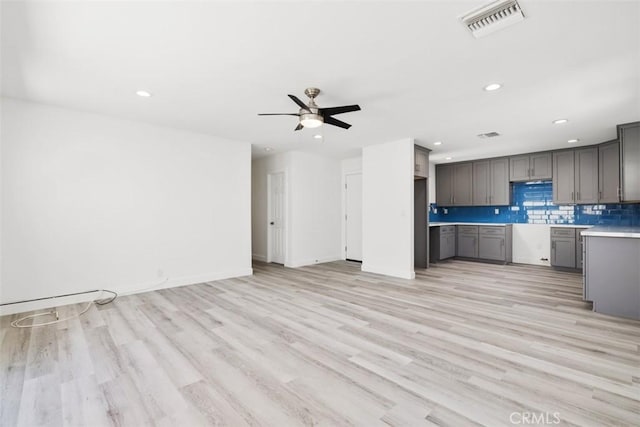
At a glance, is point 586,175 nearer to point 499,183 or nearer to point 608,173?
point 608,173

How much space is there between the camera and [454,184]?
7.50 meters

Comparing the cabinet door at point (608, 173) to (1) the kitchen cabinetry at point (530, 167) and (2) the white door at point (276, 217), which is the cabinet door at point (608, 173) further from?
(2) the white door at point (276, 217)

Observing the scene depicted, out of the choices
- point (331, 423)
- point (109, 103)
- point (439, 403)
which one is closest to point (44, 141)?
point (109, 103)

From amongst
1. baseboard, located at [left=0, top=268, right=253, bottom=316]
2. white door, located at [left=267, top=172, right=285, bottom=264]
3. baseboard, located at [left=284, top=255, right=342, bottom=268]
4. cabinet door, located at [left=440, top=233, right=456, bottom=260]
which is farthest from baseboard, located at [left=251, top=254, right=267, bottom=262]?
cabinet door, located at [left=440, top=233, right=456, bottom=260]

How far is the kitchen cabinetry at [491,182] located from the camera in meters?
6.70

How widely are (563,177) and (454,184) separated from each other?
2175 millimetres

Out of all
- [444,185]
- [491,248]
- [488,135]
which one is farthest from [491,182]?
[488,135]

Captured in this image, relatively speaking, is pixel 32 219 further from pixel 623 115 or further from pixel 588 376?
pixel 623 115

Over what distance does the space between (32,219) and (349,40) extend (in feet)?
13.9

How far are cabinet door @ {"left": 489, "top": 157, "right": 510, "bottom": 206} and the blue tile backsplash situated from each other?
0.31 m

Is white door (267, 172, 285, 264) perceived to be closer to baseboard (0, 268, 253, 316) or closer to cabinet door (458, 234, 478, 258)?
baseboard (0, 268, 253, 316)

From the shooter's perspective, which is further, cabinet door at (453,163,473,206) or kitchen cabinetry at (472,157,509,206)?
cabinet door at (453,163,473,206)
